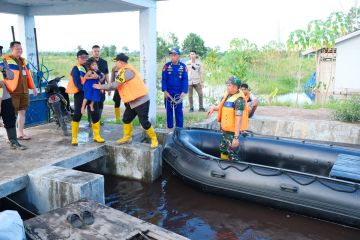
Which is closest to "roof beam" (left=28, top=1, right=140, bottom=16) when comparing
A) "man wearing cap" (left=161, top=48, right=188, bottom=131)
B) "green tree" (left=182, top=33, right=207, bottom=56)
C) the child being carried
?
"man wearing cap" (left=161, top=48, right=188, bottom=131)

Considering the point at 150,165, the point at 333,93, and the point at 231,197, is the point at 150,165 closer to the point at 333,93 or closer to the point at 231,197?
the point at 231,197

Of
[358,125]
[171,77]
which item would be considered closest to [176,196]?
[171,77]

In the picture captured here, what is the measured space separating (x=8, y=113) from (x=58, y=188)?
5.35 ft

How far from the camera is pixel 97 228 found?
3035mm

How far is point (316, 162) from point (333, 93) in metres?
10.0

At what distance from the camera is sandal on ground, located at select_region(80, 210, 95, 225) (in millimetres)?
3094

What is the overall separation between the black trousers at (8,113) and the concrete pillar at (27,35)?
3669 mm

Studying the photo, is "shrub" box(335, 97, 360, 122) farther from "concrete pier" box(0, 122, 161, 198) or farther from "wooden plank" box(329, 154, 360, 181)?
"concrete pier" box(0, 122, 161, 198)

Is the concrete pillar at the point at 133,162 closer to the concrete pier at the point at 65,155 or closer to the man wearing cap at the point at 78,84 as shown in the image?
the concrete pier at the point at 65,155

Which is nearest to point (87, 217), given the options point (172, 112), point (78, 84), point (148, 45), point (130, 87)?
point (130, 87)

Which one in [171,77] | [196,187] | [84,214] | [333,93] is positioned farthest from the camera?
[333,93]

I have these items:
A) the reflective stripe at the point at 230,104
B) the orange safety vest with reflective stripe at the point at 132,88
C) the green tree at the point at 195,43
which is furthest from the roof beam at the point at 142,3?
the green tree at the point at 195,43

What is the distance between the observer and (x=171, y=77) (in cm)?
625

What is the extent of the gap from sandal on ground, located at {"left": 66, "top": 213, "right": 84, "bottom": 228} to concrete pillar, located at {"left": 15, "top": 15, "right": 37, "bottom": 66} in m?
5.90
